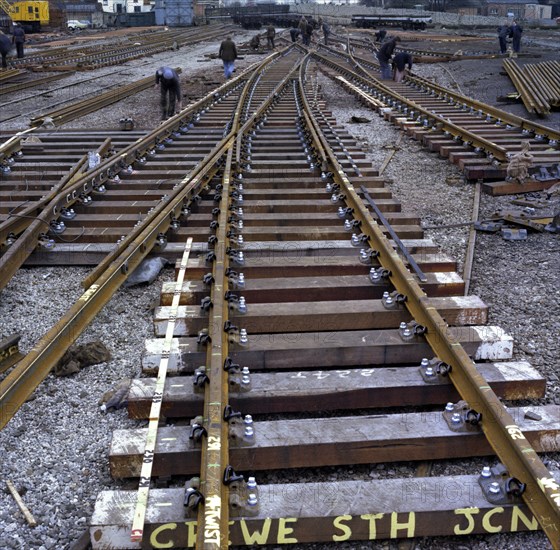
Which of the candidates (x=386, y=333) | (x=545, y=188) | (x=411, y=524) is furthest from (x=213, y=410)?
(x=545, y=188)

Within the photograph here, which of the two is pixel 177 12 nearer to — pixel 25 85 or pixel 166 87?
pixel 25 85

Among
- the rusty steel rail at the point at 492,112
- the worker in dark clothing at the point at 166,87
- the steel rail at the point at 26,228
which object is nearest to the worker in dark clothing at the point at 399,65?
the rusty steel rail at the point at 492,112

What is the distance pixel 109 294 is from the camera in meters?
4.62

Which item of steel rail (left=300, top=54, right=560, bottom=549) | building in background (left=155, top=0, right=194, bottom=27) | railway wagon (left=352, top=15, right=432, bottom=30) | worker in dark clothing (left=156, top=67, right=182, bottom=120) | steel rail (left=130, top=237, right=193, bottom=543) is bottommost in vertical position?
steel rail (left=130, top=237, right=193, bottom=543)

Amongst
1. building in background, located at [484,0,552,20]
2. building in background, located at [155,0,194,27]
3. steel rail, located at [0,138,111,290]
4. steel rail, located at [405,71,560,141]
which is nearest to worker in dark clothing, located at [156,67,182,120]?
steel rail, located at [0,138,111,290]

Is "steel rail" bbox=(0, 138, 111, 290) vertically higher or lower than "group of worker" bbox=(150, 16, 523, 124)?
lower

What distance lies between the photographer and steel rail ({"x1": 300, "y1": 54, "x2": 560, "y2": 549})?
249cm

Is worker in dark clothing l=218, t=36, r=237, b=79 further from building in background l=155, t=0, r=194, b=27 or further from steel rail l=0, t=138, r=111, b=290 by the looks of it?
building in background l=155, t=0, r=194, b=27

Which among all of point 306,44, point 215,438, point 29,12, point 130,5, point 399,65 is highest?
point 130,5

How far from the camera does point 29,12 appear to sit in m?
49.3

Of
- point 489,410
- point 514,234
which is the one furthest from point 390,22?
point 489,410

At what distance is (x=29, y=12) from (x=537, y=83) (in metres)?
43.6

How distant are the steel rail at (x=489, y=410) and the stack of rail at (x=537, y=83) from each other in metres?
10.7

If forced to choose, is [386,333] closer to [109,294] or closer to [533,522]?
[533,522]
